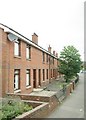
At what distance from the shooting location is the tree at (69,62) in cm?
3653

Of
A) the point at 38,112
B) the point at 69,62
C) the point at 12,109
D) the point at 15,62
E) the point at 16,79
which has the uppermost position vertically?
the point at 69,62

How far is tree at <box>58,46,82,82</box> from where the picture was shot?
36.5 m

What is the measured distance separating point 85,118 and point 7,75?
6.49 meters

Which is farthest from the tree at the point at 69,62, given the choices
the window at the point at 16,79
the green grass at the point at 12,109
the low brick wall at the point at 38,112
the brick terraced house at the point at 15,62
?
the low brick wall at the point at 38,112

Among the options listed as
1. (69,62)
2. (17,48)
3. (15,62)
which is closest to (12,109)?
(15,62)

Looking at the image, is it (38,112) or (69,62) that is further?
(69,62)

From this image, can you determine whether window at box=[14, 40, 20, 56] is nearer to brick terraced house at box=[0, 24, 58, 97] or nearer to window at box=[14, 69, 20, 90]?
brick terraced house at box=[0, 24, 58, 97]

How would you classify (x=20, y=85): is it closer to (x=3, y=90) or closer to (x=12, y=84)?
(x=12, y=84)

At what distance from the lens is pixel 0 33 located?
51.7 feet

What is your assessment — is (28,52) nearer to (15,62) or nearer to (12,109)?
(15,62)

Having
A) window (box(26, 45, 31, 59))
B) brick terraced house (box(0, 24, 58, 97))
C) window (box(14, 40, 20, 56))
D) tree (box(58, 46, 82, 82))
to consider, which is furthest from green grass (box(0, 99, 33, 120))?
tree (box(58, 46, 82, 82))

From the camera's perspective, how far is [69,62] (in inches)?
1446

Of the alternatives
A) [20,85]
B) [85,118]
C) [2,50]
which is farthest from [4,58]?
[85,118]

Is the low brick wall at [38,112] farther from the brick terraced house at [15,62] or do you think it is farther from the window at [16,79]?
the window at [16,79]
